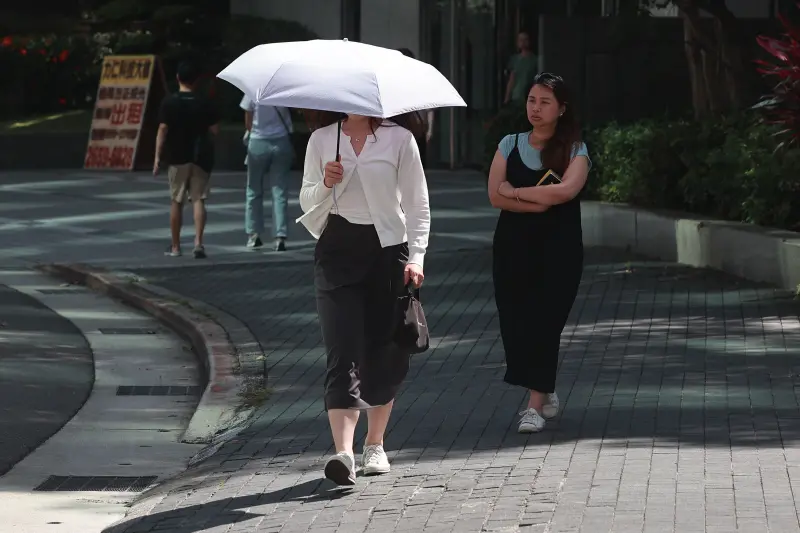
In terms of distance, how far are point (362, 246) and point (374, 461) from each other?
92cm

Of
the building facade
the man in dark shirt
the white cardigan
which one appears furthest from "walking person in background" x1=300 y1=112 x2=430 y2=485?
the building facade

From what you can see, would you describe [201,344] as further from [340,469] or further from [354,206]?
[340,469]

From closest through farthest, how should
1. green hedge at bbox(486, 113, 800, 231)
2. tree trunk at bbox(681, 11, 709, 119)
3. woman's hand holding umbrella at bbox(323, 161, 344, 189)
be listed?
woman's hand holding umbrella at bbox(323, 161, 344, 189)
green hedge at bbox(486, 113, 800, 231)
tree trunk at bbox(681, 11, 709, 119)

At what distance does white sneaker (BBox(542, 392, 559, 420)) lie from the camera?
7.96 m

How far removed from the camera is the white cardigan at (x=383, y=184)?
685cm

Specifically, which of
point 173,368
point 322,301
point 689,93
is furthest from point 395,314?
point 689,93

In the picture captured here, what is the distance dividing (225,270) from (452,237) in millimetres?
3051

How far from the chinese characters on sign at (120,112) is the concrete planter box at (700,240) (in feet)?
36.8

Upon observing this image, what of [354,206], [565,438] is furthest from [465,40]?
[354,206]

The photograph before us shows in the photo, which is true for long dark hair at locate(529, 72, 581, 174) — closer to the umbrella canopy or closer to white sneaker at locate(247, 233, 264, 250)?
the umbrella canopy

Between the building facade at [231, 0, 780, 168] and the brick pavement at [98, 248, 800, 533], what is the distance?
1211 centimetres

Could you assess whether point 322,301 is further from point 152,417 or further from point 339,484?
point 152,417

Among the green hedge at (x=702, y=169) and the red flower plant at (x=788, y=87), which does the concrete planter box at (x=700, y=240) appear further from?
the red flower plant at (x=788, y=87)

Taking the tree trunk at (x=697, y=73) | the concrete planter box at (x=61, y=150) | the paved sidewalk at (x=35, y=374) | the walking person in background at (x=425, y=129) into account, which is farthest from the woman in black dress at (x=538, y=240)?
the concrete planter box at (x=61, y=150)
